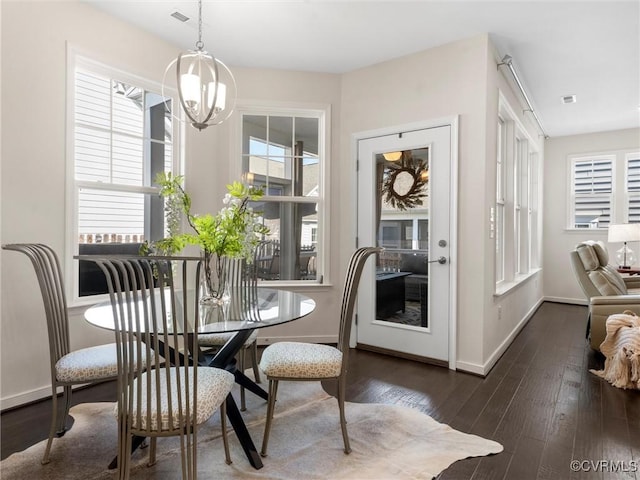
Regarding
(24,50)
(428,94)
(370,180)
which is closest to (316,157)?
(370,180)

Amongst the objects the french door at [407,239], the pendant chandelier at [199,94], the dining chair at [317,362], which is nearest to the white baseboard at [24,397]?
the dining chair at [317,362]

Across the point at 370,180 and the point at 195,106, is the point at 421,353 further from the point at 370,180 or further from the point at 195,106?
the point at 195,106

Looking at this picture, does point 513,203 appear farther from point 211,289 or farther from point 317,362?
point 211,289

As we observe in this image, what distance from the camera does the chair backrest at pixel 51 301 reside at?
192 cm

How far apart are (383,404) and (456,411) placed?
48cm

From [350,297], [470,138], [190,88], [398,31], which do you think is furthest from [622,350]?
[190,88]

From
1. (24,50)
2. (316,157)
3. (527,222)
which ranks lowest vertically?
(527,222)

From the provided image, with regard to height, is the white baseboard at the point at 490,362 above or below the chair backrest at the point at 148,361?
below

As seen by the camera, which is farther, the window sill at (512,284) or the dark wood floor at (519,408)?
the window sill at (512,284)

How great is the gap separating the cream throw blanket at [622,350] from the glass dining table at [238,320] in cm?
257

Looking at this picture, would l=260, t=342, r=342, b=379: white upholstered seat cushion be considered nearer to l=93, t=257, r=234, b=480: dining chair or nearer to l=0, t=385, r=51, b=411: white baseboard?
l=93, t=257, r=234, b=480: dining chair

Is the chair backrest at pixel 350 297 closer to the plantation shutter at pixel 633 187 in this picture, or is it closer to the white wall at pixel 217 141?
the white wall at pixel 217 141

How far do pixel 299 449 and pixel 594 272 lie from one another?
366 cm

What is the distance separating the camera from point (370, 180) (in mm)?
3770
